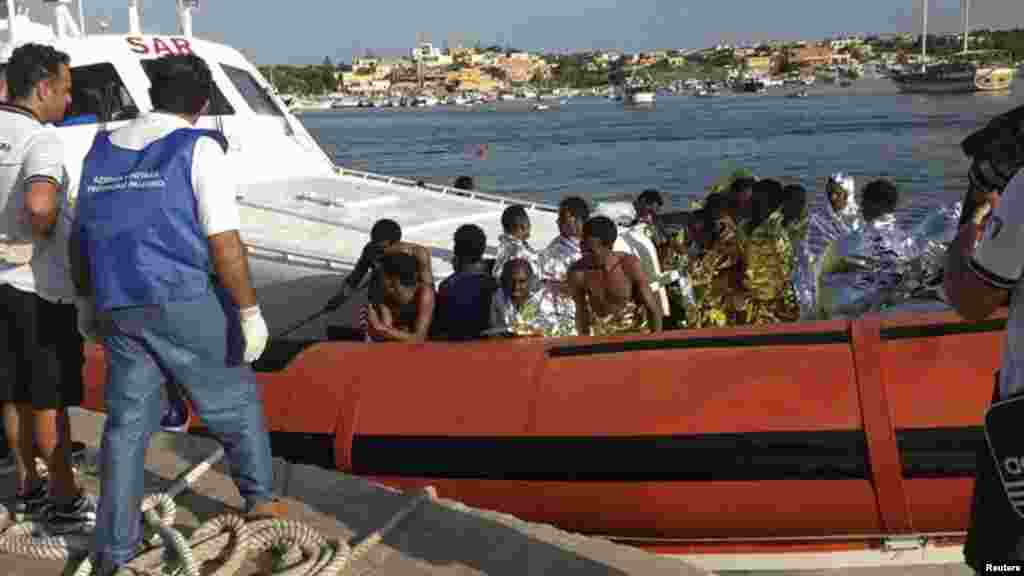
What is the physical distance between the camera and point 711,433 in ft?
14.4

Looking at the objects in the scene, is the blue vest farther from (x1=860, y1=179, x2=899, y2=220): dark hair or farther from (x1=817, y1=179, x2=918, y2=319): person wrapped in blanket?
(x1=860, y1=179, x2=899, y2=220): dark hair

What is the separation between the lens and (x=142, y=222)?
10.3 feet

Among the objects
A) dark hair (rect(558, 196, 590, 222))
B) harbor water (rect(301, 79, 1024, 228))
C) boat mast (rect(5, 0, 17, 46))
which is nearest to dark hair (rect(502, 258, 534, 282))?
dark hair (rect(558, 196, 590, 222))

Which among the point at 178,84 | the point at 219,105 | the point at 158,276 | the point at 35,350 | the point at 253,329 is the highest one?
the point at 178,84

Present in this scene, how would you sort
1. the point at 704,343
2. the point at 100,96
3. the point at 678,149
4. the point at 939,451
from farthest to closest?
the point at 678,149 → the point at 100,96 → the point at 704,343 → the point at 939,451

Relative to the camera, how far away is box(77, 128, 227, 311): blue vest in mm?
3141

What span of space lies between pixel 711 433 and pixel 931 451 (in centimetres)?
80

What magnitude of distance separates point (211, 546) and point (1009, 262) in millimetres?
2490

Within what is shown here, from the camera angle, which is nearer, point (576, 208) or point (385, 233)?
point (385, 233)

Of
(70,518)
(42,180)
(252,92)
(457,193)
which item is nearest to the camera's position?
(42,180)

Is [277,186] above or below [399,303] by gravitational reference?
above

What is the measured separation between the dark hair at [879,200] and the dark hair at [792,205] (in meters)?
0.90

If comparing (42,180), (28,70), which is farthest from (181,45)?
(42,180)

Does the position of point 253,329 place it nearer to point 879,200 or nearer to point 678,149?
point 879,200
